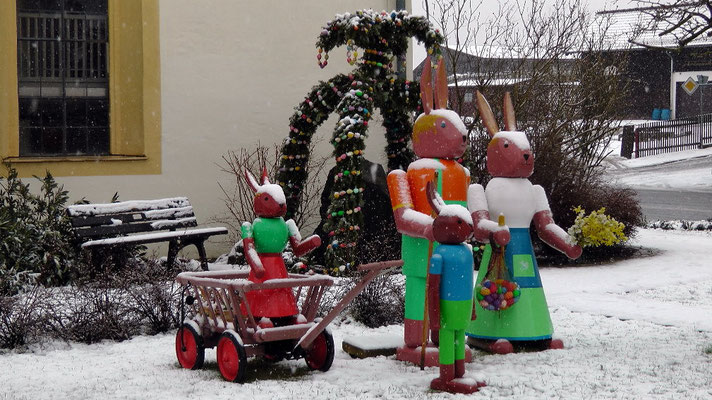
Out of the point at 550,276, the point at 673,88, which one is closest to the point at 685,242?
the point at 550,276

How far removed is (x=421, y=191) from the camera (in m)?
6.64

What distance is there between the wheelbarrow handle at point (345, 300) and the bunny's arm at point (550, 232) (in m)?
1.54

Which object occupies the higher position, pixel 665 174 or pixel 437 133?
pixel 437 133

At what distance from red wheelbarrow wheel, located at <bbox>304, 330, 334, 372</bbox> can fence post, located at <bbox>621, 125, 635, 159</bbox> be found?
28241mm

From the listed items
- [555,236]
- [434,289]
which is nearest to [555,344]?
[555,236]

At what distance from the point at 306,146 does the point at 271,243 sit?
4591 mm

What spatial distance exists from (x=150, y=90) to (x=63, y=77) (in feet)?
3.64

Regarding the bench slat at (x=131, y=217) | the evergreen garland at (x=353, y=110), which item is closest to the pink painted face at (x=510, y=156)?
the evergreen garland at (x=353, y=110)

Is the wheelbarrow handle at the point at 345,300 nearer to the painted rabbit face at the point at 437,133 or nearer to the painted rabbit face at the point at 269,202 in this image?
the painted rabbit face at the point at 269,202

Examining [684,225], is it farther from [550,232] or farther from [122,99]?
[550,232]

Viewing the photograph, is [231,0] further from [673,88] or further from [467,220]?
[673,88]

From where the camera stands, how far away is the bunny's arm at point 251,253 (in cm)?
618

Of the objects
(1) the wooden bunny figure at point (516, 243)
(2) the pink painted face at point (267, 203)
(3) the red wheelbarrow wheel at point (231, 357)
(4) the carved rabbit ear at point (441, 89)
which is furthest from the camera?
(4) the carved rabbit ear at point (441, 89)

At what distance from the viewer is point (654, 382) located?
6.01m
